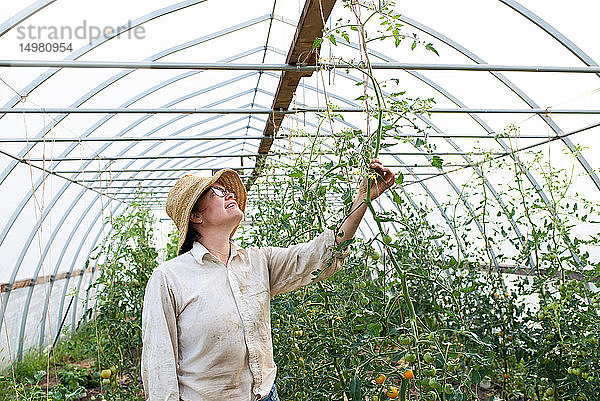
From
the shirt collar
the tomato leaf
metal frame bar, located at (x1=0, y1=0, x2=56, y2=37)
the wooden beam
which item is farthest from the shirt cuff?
metal frame bar, located at (x1=0, y1=0, x2=56, y2=37)

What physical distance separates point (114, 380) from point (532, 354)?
111 inches

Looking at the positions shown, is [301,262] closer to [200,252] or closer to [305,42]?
[200,252]

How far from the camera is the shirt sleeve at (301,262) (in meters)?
1.98

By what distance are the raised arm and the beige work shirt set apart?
0.07 metres

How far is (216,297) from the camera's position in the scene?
1.88 metres

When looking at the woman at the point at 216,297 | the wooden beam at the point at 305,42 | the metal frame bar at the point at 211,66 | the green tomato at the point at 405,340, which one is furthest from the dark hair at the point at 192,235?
the metal frame bar at the point at 211,66

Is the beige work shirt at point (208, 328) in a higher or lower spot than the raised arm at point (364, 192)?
lower

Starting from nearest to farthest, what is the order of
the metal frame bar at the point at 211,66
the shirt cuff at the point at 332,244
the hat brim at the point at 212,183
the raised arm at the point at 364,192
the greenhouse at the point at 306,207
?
the raised arm at the point at 364,192, the greenhouse at the point at 306,207, the shirt cuff at the point at 332,244, the hat brim at the point at 212,183, the metal frame bar at the point at 211,66

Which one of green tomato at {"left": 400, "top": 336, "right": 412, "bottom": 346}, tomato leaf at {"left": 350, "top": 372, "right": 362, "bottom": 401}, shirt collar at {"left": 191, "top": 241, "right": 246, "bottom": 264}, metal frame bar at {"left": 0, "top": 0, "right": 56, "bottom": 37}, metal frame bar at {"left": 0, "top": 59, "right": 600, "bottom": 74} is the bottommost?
tomato leaf at {"left": 350, "top": 372, "right": 362, "bottom": 401}

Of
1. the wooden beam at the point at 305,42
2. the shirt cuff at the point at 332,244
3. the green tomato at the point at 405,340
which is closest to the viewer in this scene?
the green tomato at the point at 405,340

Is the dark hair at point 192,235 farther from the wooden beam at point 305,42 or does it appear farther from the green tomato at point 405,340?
the green tomato at point 405,340

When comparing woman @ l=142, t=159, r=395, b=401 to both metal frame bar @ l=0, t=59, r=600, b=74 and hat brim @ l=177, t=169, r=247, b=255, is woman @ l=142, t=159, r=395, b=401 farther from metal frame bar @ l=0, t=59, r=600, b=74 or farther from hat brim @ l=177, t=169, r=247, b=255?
metal frame bar @ l=0, t=59, r=600, b=74

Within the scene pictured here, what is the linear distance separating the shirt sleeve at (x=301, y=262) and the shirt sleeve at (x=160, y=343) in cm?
Result: 46

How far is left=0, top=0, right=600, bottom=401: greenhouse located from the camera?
1805mm
